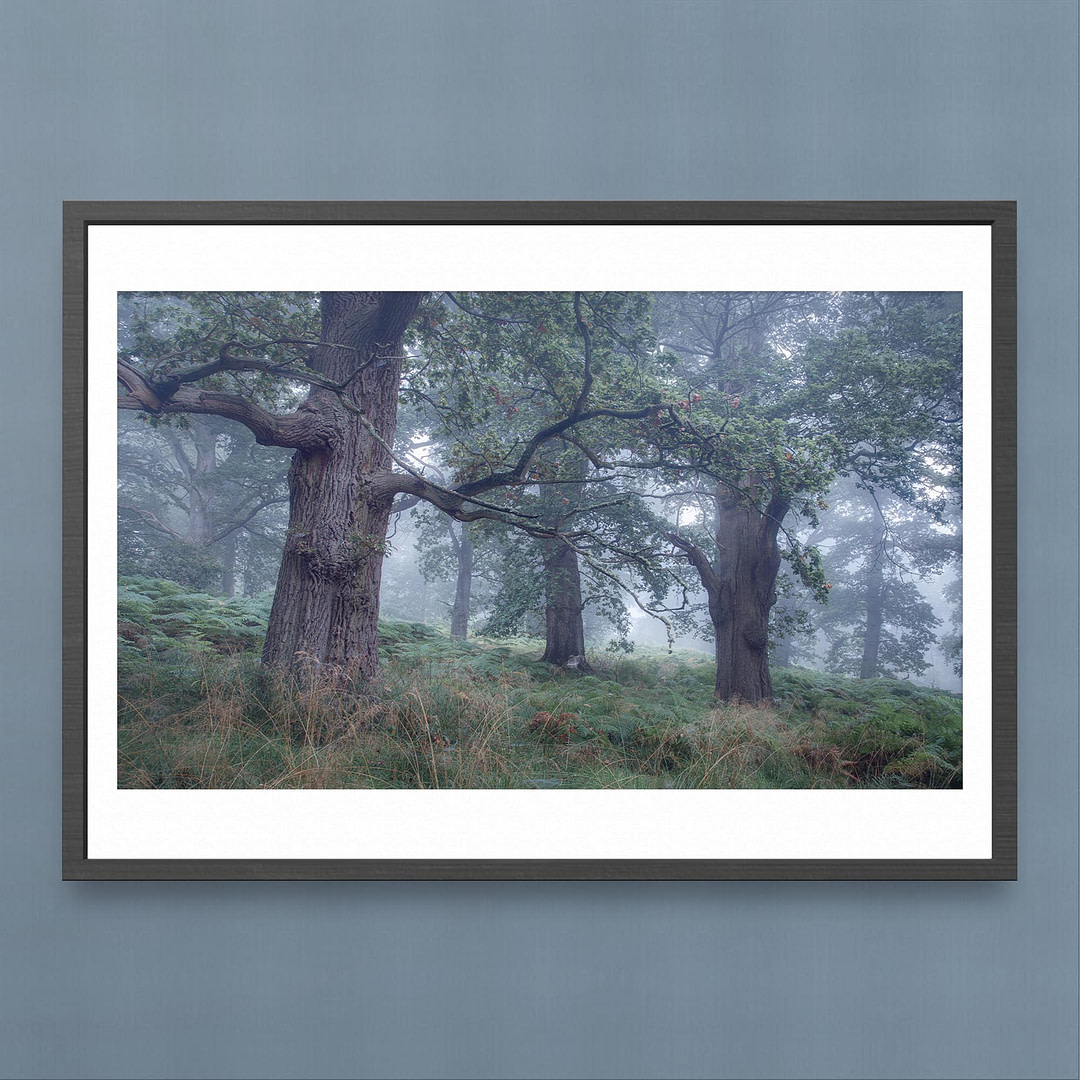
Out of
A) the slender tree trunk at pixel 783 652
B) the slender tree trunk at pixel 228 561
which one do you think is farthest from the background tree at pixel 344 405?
the slender tree trunk at pixel 783 652

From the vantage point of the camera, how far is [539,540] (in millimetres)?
2309

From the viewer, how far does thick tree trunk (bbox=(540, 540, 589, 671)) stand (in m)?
2.28

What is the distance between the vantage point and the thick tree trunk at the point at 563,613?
89.9 inches

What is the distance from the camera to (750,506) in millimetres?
2309

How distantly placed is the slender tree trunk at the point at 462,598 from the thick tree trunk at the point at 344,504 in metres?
0.19

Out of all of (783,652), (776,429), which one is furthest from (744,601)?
(776,429)

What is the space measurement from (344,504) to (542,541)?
1.58 feet

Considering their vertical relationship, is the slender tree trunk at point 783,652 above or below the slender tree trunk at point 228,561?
below

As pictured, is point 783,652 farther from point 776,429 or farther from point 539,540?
point 539,540

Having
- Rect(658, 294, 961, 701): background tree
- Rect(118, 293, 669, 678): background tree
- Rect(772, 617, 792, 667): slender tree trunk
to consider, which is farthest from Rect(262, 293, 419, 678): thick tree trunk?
Rect(772, 617, 792, 667): slender tree trunk
